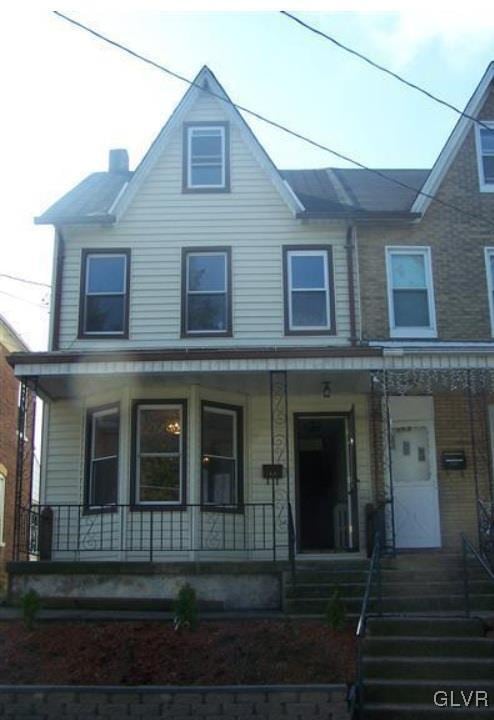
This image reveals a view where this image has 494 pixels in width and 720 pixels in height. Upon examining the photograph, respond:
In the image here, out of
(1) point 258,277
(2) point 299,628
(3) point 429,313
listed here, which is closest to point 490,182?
(3) point 429,313

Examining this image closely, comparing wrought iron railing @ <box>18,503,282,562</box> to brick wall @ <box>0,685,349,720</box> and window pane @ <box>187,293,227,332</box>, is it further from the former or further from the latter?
brick wall @ <box>0,685,349,720</box>

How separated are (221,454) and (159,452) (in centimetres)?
101

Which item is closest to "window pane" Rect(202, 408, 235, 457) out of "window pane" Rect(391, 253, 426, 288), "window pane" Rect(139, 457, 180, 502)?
"window pane" Rect(139, 457, 180, 502)

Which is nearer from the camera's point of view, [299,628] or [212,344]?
[299,628]

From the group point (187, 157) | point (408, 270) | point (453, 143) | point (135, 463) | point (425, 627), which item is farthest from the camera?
point (187, 157)

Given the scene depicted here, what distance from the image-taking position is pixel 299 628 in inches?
403

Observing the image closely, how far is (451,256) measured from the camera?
1552cm

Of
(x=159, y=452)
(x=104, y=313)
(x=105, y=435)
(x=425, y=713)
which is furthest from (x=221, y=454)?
(x=425, y=713)

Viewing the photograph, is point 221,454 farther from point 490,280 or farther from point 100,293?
point 490,280

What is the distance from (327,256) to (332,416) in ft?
9.16

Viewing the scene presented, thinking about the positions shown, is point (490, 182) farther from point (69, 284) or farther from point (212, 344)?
point (69, 284)

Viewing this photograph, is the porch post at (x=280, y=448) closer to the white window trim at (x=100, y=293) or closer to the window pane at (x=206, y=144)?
the white window trim at (x=100, y=293)

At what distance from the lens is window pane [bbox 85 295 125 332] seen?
49.8 feet

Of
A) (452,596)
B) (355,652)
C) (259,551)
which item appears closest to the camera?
(355,652)
